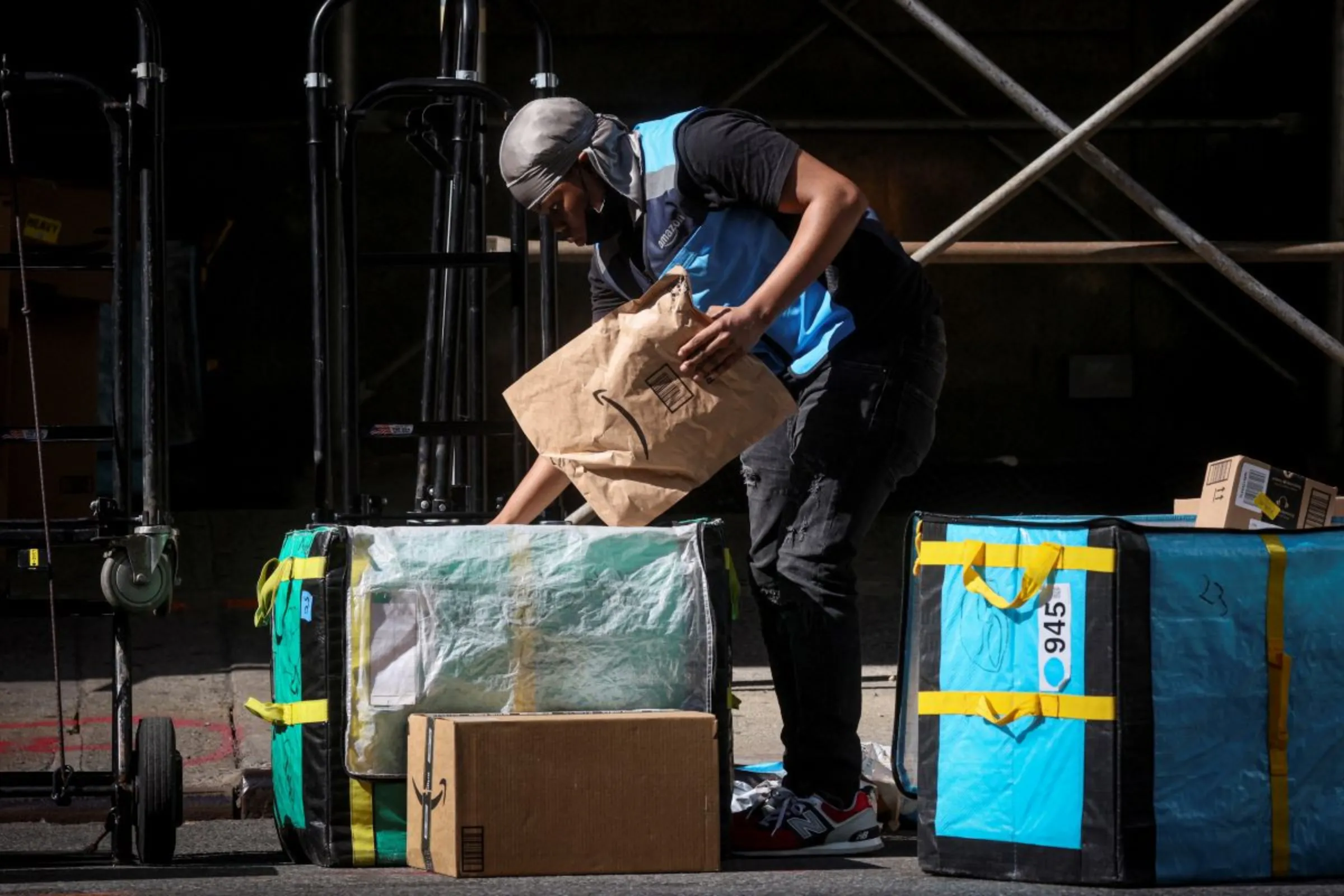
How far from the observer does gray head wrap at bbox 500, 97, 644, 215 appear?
3.80 meters

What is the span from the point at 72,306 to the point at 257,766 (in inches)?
124

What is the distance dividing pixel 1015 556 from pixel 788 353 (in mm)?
708

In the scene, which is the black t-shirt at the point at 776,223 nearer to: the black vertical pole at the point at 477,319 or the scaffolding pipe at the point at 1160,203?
the black vertical pole at the point at 477,319

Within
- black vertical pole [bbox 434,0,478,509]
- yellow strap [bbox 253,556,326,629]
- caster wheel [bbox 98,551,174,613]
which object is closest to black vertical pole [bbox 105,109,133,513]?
caster wheel [bbox 98,551,174,613]

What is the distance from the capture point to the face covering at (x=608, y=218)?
3938 mm

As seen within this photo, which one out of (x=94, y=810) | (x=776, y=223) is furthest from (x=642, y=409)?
(x=94, y=810)

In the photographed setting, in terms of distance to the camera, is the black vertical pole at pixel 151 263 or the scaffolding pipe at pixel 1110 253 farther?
the scaffolding pipe at pixel 1110 253

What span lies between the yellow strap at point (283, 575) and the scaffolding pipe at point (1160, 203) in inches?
136

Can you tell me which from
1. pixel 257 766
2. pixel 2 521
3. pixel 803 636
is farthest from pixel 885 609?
pixel 2 521

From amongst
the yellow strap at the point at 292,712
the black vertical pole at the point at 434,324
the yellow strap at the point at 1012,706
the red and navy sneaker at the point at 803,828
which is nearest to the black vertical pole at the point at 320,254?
the yellow strap at the point at 292,712

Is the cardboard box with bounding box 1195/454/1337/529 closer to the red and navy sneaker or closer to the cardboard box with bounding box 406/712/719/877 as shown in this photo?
the red and navy sneaker

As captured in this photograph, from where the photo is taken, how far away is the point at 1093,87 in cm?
859

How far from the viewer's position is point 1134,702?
3549 millimetres

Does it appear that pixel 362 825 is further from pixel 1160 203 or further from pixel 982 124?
pixel 982 124
